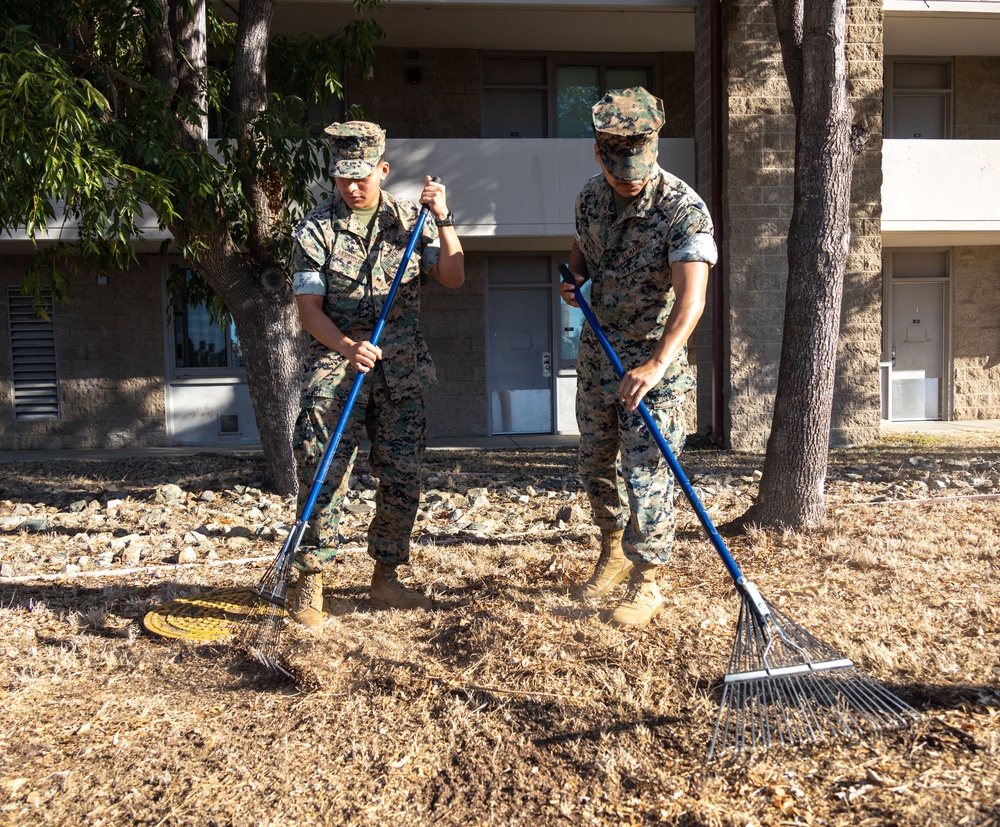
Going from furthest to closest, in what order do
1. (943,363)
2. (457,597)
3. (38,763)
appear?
1. (943,363)
2. (457,597)
3. (38,763)

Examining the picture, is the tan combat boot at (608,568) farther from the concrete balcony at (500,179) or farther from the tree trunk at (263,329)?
the concrete balcony at (500,179)

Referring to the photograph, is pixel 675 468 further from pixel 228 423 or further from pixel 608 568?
pixel 228 423

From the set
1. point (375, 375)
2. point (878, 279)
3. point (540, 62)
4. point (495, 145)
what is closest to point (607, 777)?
point (375, 375)

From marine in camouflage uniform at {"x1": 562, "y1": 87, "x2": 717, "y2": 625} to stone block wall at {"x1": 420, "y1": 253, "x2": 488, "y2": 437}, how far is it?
7.88 m

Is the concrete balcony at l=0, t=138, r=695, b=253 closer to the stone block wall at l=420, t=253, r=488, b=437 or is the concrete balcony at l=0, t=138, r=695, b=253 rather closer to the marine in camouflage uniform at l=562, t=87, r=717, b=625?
the stone block wall at l=420, t=253, r=488, b=437

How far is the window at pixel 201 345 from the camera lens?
38.8 ft

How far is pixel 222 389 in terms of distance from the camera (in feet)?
38.5

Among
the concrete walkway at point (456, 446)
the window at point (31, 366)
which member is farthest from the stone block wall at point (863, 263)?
the window at point (31, 366)

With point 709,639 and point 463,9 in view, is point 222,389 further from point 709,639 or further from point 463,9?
point 709,639

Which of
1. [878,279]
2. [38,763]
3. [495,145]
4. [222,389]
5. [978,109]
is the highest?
[978,109]

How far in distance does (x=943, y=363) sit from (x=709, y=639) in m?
10.9

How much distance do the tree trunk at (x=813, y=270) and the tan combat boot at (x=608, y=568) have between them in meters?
1.44

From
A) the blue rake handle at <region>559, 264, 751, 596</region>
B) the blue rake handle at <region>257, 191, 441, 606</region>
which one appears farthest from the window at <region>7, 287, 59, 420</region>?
the blue rake handle at <region>559, 264, 751, 596</region>

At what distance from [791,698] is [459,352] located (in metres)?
9.22
